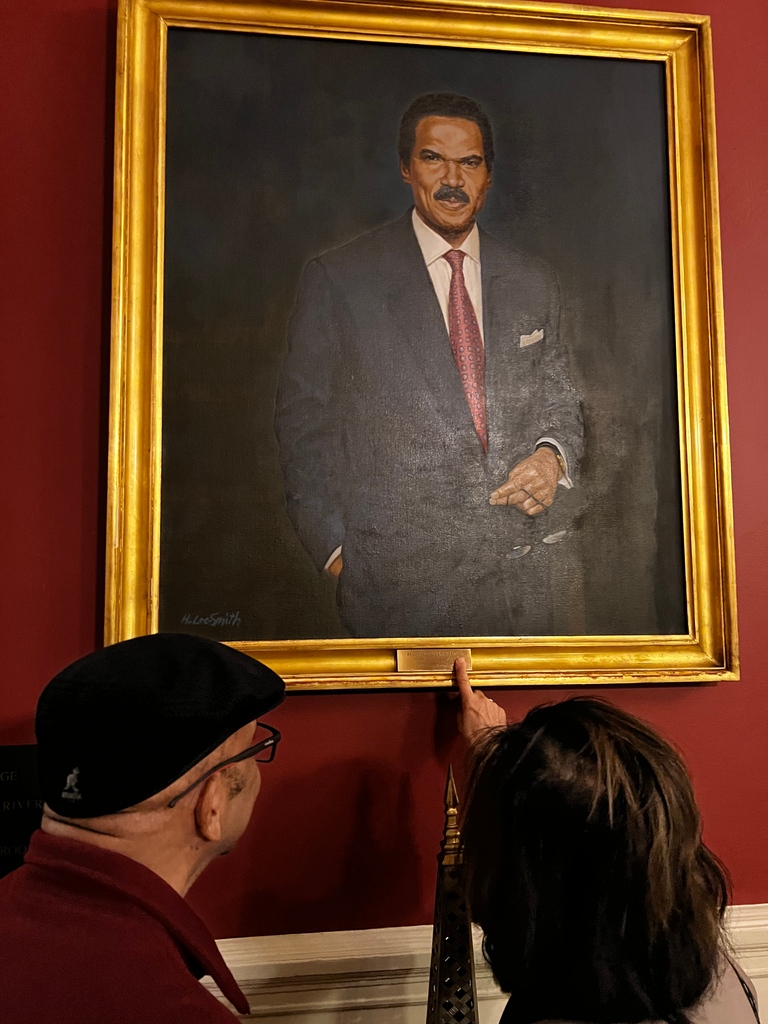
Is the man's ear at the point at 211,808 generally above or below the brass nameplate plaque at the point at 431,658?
below

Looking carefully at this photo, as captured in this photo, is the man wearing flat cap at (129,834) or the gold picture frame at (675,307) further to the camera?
the gold picture frame at (675,307)

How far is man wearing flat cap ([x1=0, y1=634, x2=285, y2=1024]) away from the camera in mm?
1080

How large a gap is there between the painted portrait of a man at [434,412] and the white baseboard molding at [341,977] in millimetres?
648

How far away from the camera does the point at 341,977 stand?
1.97 meters

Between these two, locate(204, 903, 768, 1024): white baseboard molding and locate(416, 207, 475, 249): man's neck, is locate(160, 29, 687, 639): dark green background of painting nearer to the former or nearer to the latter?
locate(416, 207, 475, 249): man's neck

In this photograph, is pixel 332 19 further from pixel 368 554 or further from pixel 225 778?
pixel 225 778

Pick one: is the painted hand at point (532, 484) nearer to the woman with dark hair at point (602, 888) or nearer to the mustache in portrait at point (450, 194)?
the mustache in portrait at point (450, 194)

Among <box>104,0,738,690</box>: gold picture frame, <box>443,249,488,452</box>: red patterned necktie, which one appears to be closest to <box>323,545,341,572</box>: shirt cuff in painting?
<box>104,0,738,690</box>: gold picture frame

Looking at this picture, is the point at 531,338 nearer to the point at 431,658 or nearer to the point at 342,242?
the point at 342,242

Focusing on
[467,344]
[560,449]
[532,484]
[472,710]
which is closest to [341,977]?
[472,710]

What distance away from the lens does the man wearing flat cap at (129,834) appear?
1.08 metres
